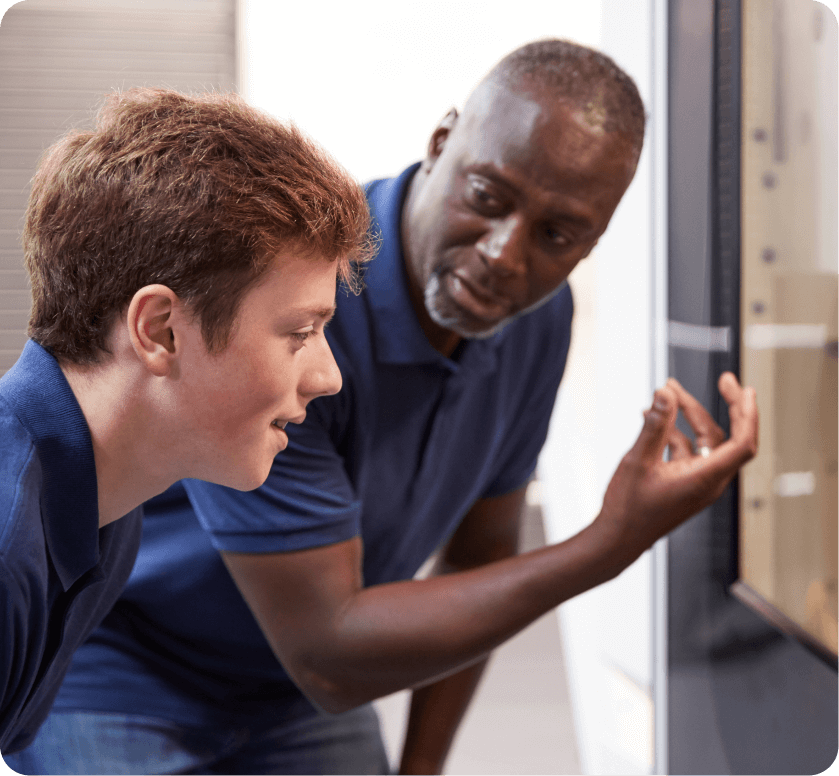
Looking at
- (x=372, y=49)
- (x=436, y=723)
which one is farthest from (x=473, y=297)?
(x=372, y=49)

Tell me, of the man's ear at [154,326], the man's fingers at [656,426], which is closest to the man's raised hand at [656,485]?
the man's fingers at [656,426]

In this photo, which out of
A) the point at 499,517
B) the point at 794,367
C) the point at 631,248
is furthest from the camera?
the point at 631,248

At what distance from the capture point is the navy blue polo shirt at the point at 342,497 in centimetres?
67

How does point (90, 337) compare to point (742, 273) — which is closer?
point (90, 337)

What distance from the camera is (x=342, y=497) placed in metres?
0.68

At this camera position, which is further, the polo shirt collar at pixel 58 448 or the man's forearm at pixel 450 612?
the man's forearm at pixel 450 612

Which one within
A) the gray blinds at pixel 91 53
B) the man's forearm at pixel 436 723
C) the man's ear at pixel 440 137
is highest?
the gray blinds at pixel 91 53

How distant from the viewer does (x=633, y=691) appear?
1218mm

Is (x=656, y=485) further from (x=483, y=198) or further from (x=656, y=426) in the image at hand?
(x=483, y=198)

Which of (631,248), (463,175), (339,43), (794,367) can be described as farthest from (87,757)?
(339,43)

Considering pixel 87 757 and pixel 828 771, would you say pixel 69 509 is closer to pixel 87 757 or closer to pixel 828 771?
pixel 87 757

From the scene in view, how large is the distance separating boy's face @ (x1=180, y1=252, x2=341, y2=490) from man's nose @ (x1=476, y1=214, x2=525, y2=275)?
0.20m

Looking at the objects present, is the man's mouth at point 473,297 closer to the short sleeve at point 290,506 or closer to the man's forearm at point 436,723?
the short sleeve at point 290,506

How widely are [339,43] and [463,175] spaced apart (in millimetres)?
767
